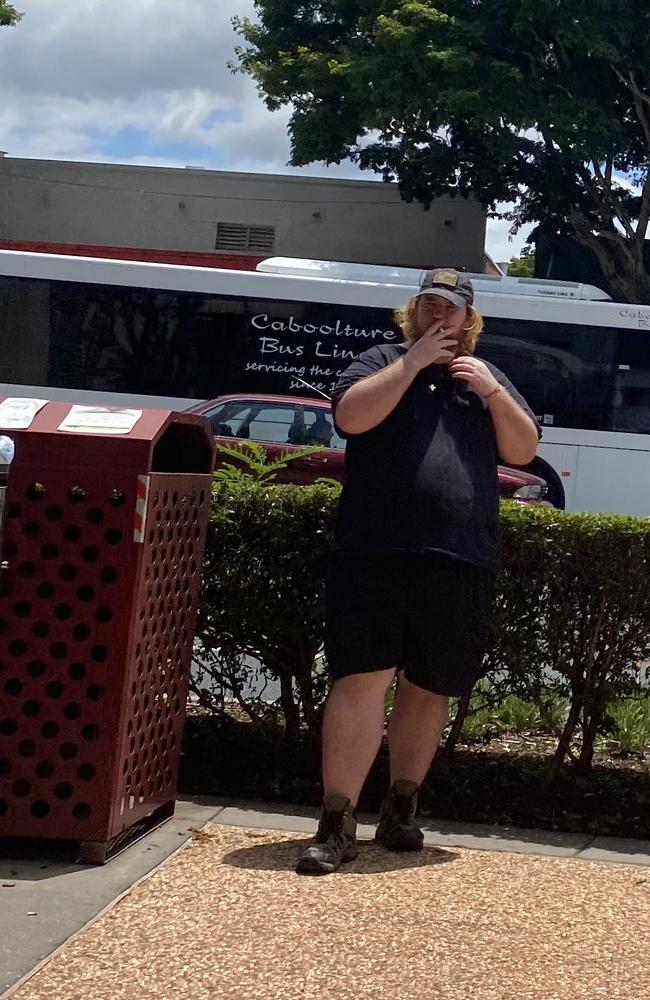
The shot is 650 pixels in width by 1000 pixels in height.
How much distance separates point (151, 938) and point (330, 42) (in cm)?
2097

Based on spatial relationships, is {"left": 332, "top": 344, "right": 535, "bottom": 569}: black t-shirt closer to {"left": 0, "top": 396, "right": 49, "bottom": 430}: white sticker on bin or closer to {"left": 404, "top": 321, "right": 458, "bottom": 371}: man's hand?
{"left": 404, "top": 321, "right": 458, "bottom": 371}: man's hand

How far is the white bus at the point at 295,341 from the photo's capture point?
52.8 ft

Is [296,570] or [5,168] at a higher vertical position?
[5,168]

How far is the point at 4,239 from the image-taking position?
28.0m

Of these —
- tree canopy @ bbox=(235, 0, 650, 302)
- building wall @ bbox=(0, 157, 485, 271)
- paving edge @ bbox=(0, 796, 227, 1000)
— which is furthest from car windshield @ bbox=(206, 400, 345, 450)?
building wall @ bbox=(0, 157, 485, 271)

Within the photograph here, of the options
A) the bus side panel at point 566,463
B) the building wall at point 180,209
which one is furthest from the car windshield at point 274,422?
the building wall at point 180,209

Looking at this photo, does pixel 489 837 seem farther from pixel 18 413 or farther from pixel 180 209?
pixel 180 209

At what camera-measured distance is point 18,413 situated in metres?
4.07

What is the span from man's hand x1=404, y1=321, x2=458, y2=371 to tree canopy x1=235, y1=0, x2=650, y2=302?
1556cm

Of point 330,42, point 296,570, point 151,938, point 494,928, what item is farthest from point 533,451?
point 330,42

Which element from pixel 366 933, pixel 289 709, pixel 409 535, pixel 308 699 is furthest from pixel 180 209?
pixel 366 933

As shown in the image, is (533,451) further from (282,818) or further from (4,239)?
(4,239)

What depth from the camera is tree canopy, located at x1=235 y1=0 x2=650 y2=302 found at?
1908 centimetres

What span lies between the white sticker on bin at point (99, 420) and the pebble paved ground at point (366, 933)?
1330 mm
